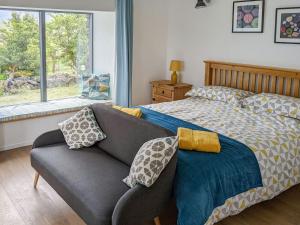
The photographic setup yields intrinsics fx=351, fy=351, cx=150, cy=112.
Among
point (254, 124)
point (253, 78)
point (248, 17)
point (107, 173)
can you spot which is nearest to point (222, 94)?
point (253, 78)

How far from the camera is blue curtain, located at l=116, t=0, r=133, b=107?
471 centimetres

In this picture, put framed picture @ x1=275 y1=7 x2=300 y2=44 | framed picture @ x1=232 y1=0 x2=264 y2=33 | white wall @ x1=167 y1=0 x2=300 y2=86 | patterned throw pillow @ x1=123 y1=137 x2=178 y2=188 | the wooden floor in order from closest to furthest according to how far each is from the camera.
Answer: patterned throw pillow @ x1=123 y1=137 x2=178 y2=188 < the wooden floor < framed picture @ x1=275 y1=7 x2=300 y2=44 < white wall @ x1=167 y1=0 x2=300 y2=86 < framed picture @ x1=232 y1=0 x2=264 y2=33

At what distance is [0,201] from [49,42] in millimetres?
2426

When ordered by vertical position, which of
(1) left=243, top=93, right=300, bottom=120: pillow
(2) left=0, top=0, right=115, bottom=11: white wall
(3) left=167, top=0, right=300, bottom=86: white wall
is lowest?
(1) left=243, top=93, right=300, bottom=120: pillow

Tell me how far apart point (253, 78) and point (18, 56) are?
2.95m

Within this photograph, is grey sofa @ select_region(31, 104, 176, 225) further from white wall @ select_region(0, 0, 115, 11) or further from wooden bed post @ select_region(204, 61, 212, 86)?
wooden bed post @ select_region(204, 61, 212, 86)

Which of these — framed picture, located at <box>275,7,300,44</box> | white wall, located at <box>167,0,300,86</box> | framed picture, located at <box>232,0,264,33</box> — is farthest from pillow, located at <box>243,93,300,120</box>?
framed picture, located at <box>232,0,264,33</box>

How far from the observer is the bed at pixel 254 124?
2.80m

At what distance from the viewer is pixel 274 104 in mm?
3588

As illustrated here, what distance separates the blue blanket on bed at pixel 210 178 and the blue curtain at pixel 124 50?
2.31m

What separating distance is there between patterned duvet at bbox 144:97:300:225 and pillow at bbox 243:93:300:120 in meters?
0.06

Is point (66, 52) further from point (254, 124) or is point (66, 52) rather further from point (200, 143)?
point (200, 143)

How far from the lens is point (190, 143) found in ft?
8.75

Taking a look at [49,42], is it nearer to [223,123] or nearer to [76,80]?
[76,80]
